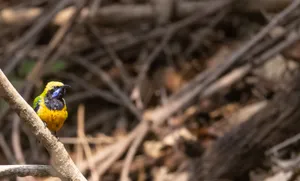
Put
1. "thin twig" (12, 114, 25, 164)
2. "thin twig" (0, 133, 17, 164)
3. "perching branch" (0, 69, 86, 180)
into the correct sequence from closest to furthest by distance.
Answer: "perching branch" (0, 69, 86, 180) → "thin twig" (12, 114, 25, 164) → "thin twig" (0, 133, 17, 164)

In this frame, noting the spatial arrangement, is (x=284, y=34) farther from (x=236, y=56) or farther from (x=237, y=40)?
(x=237, y=40)

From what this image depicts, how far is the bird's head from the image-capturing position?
2010 millimetres

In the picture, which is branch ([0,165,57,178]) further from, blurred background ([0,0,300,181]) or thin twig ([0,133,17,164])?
thin twig ([0,133,17,164])

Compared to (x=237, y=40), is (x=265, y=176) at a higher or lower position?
lower

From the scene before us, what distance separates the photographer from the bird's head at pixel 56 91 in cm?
201

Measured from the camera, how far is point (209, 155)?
4199 millimetres

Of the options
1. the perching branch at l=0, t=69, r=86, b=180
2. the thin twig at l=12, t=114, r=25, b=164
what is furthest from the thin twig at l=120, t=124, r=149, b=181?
the perching branch at l=0, t=69, r=86, b=180

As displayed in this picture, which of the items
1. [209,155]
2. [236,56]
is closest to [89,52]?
[236,56]

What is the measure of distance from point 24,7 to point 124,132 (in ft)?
6.32

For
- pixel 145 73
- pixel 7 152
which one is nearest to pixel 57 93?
pixel 7 152

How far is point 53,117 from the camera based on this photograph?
2.01 metres

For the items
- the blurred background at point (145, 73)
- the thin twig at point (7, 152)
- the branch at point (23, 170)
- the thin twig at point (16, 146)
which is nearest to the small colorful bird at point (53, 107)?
the branch at point (23, 170)

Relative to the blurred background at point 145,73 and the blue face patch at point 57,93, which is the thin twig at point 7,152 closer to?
the blurred background at point 145,73

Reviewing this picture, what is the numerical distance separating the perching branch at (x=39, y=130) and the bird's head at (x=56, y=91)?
0.12 m
